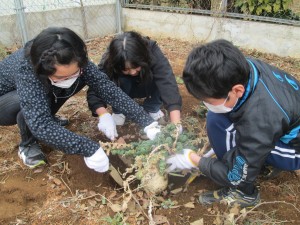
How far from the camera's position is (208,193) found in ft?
6.71

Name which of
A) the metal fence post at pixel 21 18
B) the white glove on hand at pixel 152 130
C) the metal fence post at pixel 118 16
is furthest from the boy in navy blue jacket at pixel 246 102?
the metal fence post at pixel 118 16

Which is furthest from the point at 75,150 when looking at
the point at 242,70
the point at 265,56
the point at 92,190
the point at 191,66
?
the point at 265,56

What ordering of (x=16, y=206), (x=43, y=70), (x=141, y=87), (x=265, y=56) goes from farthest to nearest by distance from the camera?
(x=265, y=56) < (x=141, y=87) < (x=16, y=206) < (x=43, y=70)

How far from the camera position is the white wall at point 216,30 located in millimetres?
4469

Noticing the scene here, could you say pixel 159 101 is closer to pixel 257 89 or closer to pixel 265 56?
pixel 257 89

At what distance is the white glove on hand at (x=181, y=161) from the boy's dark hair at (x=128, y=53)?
2.33ft

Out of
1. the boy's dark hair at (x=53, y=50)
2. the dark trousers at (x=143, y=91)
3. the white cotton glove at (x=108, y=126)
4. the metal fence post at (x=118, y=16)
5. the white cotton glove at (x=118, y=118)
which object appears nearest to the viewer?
the boy's dark hair at (x=53, y=50)

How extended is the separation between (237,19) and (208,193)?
3534 mm

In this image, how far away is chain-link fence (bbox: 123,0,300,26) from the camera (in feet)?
14.9

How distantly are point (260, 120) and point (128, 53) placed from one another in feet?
3.39

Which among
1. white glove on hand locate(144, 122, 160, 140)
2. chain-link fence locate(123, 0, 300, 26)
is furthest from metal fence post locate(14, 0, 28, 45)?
white glove on hand locate(144, 122, 160, 140)

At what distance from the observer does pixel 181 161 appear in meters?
1.92

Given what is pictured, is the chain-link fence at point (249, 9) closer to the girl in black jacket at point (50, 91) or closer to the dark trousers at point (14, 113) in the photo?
the girl in black jacket at point (50, 91)

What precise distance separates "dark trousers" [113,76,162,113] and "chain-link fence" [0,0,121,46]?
8.99 feet
